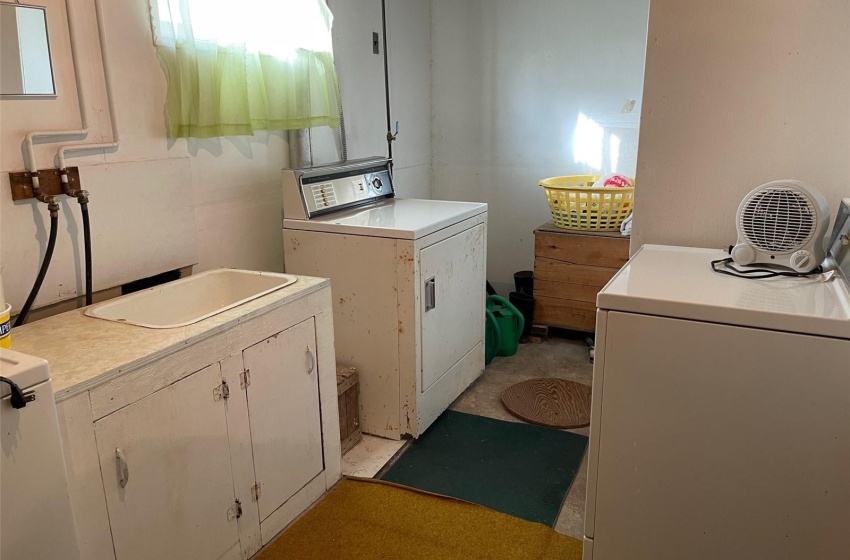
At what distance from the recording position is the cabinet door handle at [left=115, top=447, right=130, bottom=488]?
1.51 metres

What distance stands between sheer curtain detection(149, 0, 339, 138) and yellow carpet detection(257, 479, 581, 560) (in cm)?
146

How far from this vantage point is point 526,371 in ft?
11.2

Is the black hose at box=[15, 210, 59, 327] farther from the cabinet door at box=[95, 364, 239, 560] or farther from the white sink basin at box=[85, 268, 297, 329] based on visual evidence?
the cabinet door at box=[95, 364, 239, 560]

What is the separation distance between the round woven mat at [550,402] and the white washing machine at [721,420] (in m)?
1.31

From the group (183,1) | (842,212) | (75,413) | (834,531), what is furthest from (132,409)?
(842,212)

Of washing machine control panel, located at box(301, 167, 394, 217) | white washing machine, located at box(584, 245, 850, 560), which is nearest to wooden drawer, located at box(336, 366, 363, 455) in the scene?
washing machine control panel, located at box(301, 167, 394, 217)

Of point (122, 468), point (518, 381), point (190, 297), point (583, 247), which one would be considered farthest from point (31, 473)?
point (583, 247)

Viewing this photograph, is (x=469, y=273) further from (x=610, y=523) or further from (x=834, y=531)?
(x=834, y=531)

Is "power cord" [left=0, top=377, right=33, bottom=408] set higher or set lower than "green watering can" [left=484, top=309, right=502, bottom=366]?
higher

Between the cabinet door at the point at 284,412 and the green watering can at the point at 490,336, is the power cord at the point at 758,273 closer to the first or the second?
the cabinet door at the point at 284,412

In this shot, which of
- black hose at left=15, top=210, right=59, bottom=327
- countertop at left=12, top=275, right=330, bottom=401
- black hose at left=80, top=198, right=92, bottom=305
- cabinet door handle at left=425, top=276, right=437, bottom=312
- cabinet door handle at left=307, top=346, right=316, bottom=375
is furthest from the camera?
cabinet door handle at left=425, top=276, right=437, bottom=312

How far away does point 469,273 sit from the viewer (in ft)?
9.86

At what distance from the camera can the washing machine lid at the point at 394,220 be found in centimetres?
251

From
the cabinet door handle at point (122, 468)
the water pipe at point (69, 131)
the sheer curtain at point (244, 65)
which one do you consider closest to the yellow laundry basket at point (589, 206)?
the sheer curtain at point (244, 65)
